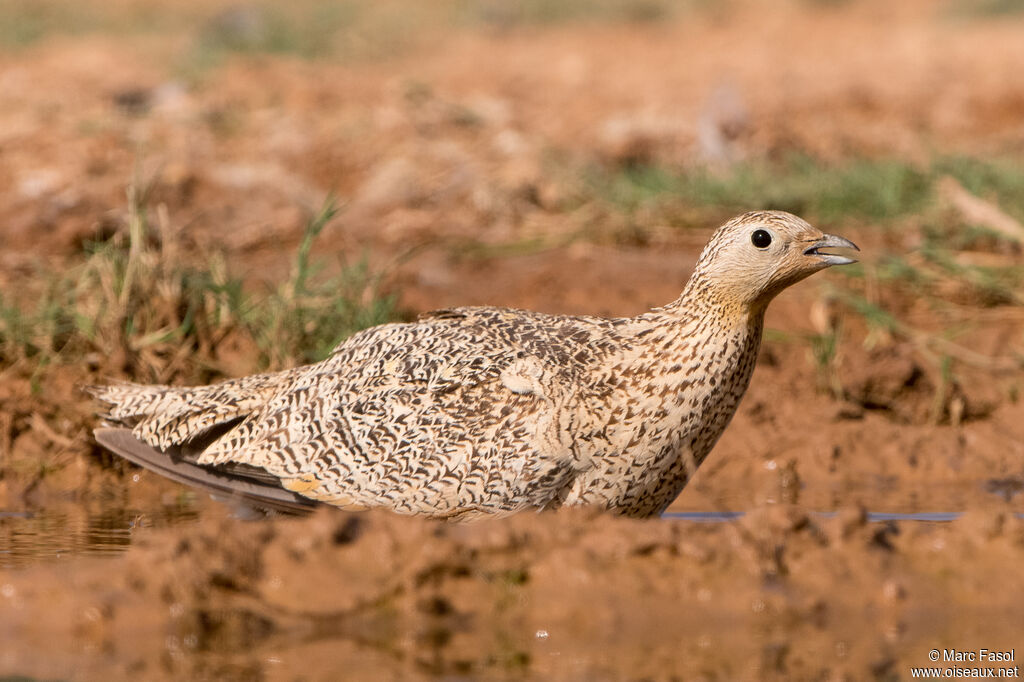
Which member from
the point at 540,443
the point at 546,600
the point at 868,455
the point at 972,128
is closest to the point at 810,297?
the point at 868,455

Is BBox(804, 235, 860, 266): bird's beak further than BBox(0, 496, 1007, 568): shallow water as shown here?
No

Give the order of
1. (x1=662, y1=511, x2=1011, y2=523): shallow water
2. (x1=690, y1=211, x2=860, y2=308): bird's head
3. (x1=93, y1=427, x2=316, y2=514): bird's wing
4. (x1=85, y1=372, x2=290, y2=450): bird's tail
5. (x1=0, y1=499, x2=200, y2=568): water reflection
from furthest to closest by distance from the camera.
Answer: (x1=662, y1=511, x2=1011, y2=523): shallow water < (x1=85, y1=372, x2=290, y2=450): bird's tail < (x1=93, y1=427, x2=316, y2=514): bird's wing < (x1=0, y1=499, x2=200, y2=568): water reflection < (x1=690, y1=211, x2=860, y2=308): bird's head

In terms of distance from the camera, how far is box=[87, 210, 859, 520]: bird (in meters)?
4.91

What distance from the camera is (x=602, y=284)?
8367 mm

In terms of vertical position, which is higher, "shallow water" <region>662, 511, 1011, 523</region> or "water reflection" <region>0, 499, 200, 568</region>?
"water reflection" <region>0, 499, 200, 568</region>

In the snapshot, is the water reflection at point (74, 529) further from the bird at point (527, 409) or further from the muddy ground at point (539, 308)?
the bird at point (527, 409)

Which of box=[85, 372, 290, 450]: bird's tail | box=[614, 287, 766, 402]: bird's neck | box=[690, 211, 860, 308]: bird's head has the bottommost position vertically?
box=[85, 372, 290, 450]: bird's tail

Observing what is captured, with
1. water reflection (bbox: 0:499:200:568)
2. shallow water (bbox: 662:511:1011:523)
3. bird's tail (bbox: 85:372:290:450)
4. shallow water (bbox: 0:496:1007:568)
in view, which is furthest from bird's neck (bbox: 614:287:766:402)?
water reflection (bbox: 0:499:200:568)

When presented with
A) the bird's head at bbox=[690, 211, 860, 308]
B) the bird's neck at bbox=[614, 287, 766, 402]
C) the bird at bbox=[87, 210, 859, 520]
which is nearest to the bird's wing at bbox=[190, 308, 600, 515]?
the bird at bbox=[87, 210, 859, 520]

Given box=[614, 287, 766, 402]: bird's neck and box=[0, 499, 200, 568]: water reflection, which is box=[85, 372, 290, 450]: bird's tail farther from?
box=[614, 287, 766, 402]: bird's neck

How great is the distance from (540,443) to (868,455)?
8.39 ft

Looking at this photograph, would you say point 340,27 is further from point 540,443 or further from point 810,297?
point 540,443

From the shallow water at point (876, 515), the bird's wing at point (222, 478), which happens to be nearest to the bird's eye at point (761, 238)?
the shallow water at point (876, 515)

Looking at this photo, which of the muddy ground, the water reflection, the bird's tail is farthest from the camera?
the bird's tail
